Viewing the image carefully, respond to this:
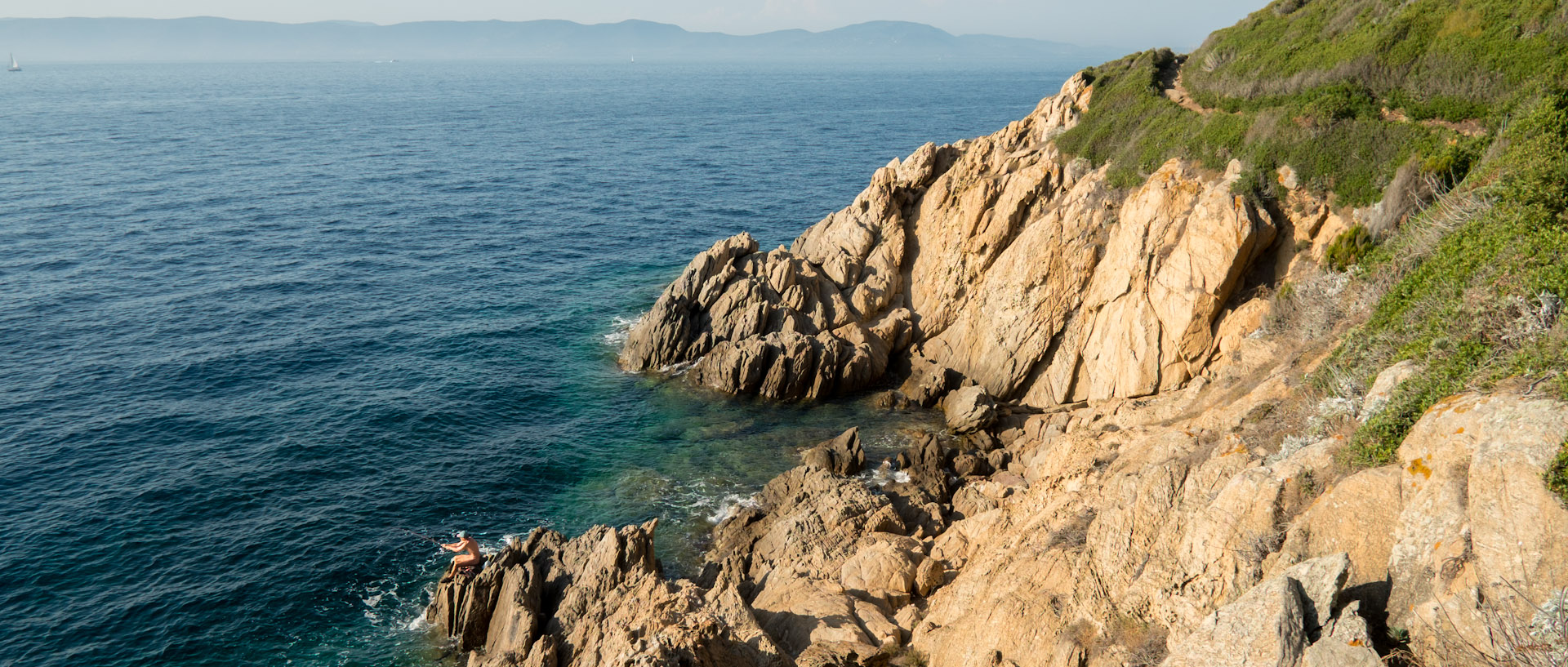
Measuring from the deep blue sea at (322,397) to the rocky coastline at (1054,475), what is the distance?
4.64 meters

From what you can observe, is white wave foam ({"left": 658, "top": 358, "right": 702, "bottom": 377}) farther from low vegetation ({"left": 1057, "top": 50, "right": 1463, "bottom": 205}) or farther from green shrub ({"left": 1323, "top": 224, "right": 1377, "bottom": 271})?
green shrub ({"left": 1323, "top": 224, "right": 1377, "bottom": 271})

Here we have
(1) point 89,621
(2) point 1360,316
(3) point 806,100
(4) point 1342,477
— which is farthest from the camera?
(3) point 806,100

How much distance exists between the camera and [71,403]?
132 ft

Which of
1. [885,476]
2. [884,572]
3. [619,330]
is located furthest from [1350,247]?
[619,330]

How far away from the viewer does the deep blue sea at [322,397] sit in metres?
28.9

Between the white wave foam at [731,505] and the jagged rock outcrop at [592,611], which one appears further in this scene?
the white wave foam at [731,505]

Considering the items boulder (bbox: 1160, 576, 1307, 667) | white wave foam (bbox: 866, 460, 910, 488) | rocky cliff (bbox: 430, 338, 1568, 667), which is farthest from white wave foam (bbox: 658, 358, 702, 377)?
boulder (bbox: 1160, 576, 1307, 667)

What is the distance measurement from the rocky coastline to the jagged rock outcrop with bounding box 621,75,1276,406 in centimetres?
14

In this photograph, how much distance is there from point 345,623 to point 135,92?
221 metres

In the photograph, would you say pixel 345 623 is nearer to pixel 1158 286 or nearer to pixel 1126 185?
pixel 1158 286

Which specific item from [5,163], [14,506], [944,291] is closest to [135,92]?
[5,163]

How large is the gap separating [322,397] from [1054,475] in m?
35.3

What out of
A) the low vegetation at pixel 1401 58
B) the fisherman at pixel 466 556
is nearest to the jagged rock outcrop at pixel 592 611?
the fisherman at pixel 466 556

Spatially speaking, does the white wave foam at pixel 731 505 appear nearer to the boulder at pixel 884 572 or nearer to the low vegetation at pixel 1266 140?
the boulder at pixel 884 572
